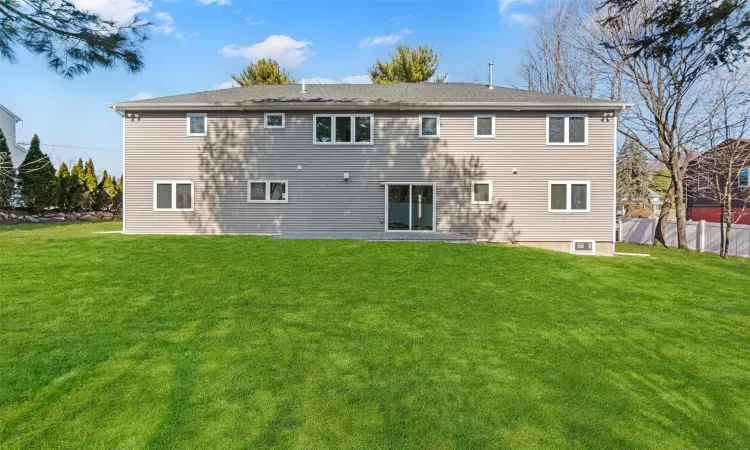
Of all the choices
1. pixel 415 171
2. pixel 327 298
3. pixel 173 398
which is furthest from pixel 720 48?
pixel 415 171

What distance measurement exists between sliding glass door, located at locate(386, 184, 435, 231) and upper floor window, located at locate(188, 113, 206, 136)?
673cm

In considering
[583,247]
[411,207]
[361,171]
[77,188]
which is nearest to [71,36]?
[361,171]

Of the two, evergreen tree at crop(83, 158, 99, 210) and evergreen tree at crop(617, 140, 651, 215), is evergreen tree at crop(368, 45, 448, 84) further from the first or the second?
evergreen tree at crop(83, 158, 99, 210)

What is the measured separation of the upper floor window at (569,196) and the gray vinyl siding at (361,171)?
0.62 feet

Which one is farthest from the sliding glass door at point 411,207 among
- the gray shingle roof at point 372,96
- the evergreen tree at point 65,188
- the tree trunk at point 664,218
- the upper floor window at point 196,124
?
the evergreen tree at point 65,188

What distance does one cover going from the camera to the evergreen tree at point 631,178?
76.9ft

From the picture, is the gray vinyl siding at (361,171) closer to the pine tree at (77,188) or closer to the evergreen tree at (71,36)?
the evergreen tree at (71,36)

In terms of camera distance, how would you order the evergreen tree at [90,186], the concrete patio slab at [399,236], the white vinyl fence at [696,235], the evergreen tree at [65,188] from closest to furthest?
the concrete patio slab at [399,236]
the white vinyl fence at [696,235]
the evergreen tree at [65,188]
the evergreen tree at [90,186]

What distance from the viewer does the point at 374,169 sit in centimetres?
1434

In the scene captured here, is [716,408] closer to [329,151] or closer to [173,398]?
[173,398]

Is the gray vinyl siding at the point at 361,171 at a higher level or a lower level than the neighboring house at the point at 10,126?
lower

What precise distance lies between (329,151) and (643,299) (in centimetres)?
1022

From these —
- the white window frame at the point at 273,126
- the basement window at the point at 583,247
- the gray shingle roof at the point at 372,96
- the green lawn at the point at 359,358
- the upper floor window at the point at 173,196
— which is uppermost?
the gray shingle roof at the point at 372,96

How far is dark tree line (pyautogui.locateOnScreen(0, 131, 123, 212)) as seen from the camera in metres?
17.2
